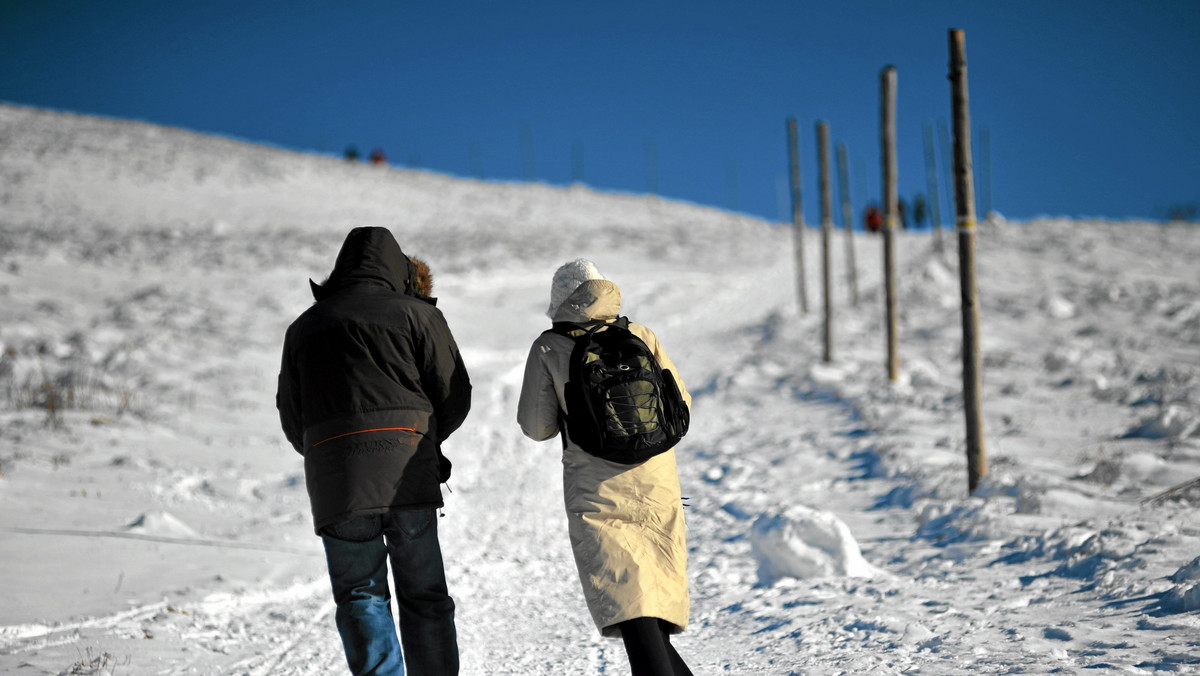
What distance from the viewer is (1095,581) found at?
4.41 metres

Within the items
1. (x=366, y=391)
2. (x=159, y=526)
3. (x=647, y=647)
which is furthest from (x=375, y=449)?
(x=159, y=526)

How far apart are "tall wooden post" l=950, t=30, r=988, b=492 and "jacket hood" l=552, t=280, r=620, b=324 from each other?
485cm

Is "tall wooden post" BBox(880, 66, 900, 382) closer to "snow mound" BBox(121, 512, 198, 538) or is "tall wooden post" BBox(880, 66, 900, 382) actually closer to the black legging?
"snow mound" BBox(121, 512, 198, 538)

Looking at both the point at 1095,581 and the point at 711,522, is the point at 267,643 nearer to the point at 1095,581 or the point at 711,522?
the point at 711,522

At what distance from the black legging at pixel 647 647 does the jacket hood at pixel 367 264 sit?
5.21 ft

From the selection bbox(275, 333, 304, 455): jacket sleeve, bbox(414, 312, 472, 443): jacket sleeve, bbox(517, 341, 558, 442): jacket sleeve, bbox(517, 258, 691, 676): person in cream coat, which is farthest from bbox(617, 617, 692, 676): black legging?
bbox(275, 333, 304, 455): jacket sleeve

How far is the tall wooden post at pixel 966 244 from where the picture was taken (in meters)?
6.82

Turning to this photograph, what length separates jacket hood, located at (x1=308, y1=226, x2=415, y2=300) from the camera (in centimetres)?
318

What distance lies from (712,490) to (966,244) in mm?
3139

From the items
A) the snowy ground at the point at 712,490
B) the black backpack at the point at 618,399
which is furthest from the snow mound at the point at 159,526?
the black backpack at the point at 618,399

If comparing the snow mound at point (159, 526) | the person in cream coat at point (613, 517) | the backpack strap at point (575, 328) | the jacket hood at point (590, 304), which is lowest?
the snow mound at point (159, 526)

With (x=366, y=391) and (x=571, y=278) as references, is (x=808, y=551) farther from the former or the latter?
(x=366, y=391)

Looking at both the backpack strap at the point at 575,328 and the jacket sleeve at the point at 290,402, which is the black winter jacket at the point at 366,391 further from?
the backpack strap at the point at 575,328

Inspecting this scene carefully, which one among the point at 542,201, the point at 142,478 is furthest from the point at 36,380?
the point at 542,201
